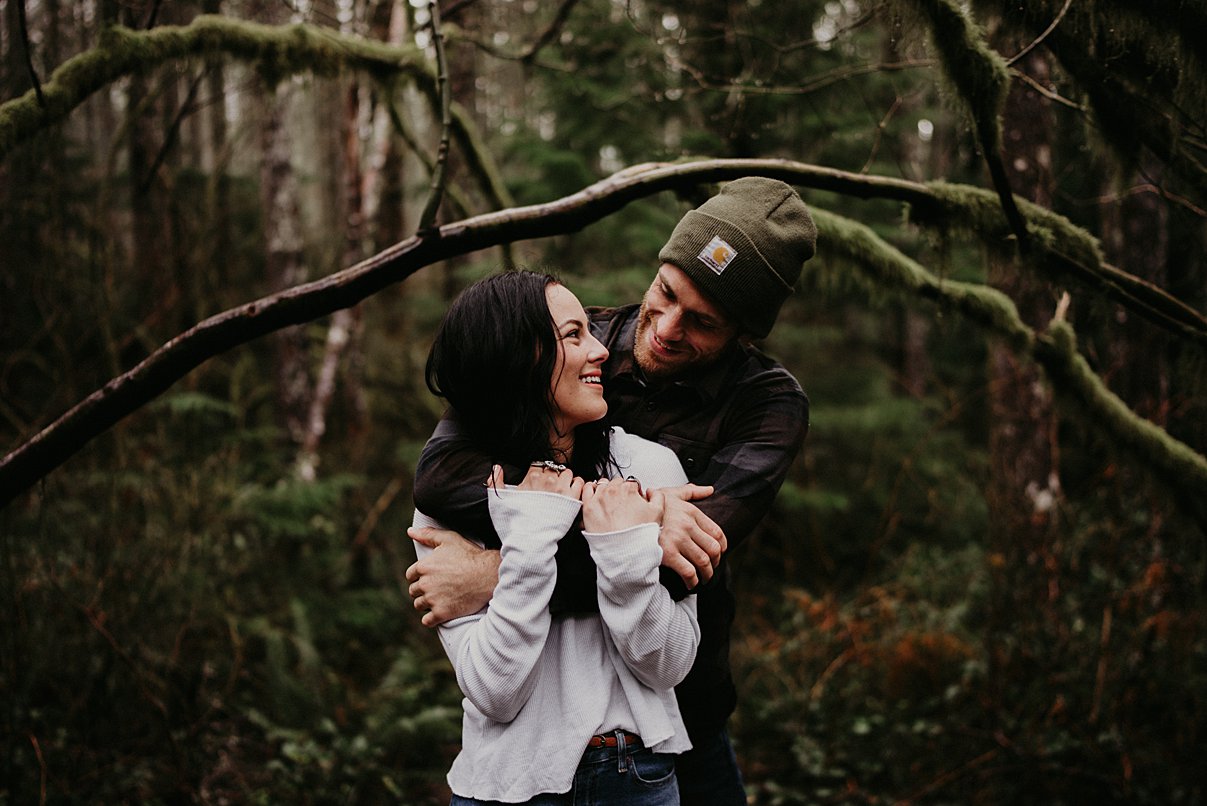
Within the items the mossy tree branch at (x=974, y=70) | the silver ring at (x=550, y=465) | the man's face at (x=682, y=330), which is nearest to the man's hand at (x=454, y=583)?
the silver ring at (x=550, y=465)

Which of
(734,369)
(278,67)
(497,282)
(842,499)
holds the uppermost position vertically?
(278,67)

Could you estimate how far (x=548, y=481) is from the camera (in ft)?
6.03

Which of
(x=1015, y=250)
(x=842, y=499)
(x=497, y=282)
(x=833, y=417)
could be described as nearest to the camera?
(x=497, y=282)

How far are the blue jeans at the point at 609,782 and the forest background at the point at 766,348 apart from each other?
53.5 inches

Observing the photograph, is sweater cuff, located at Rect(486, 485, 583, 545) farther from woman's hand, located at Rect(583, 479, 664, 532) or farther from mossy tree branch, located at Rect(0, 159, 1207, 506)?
mossy tree branch, located at Rect(0, 159, 1207, 506)

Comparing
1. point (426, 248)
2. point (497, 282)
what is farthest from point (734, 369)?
point (426, 248)

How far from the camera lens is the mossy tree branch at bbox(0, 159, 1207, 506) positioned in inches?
96.5

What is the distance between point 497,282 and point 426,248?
628 mm

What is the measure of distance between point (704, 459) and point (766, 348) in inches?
240

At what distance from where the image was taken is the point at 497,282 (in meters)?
1.95

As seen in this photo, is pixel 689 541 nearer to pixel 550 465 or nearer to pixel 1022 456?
pixel 550 465

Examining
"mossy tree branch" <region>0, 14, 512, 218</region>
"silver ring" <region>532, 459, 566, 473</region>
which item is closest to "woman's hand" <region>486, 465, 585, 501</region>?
"silver ring" <region>532, 459, 566, 473</region>

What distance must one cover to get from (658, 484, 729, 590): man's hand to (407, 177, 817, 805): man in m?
0.05

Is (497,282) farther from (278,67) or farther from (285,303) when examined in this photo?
(278,67)
